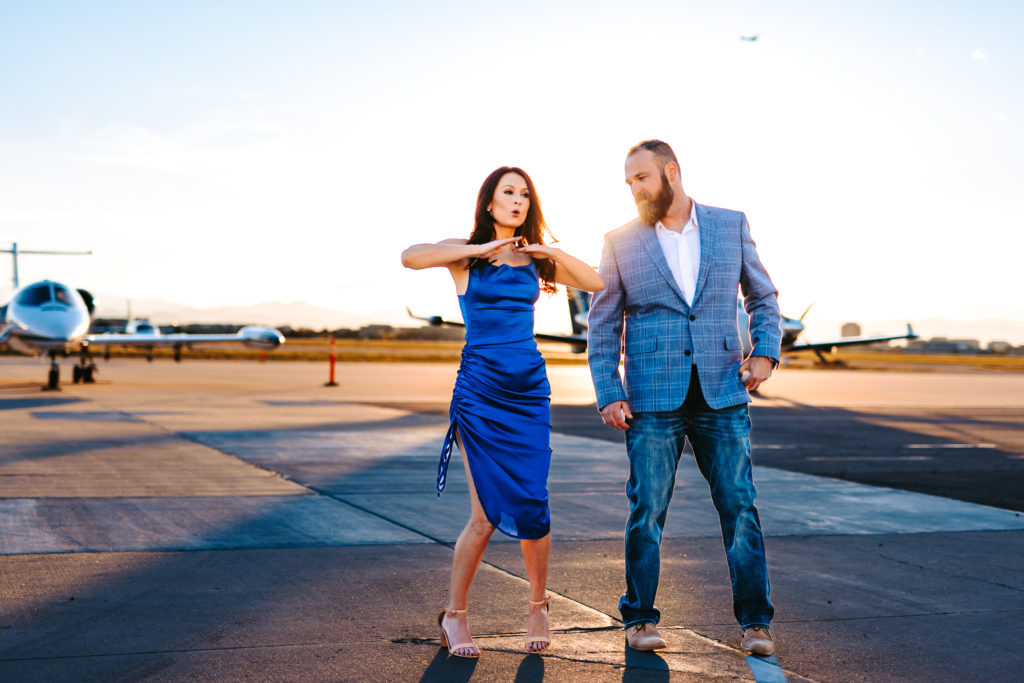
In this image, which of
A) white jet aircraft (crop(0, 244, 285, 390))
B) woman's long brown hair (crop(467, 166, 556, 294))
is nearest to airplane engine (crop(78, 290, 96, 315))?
white jet aircraft (crop(0, 244, 285, 390))

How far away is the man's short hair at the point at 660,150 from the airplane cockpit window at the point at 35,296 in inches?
895

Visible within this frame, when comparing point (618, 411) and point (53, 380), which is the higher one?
point (618, 411)

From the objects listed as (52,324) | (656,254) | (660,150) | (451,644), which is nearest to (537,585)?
(451,644)

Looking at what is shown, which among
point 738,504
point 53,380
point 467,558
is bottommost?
point 53,380

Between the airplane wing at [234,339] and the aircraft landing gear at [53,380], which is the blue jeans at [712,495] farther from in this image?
the airplane wing at [234,339]

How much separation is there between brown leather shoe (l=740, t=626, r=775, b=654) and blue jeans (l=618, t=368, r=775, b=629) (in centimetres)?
4

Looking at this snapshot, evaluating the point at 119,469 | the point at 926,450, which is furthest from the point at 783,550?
the point at 926,450

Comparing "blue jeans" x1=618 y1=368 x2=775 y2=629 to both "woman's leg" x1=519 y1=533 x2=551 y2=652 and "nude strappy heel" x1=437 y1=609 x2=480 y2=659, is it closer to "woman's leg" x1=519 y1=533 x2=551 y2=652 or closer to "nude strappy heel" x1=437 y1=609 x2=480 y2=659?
"woman's leg" x1=519 y1=533 x2=551 y2=652

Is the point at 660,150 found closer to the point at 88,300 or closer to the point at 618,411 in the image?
the point at 618,411

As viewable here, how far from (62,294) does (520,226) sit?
2299 cm

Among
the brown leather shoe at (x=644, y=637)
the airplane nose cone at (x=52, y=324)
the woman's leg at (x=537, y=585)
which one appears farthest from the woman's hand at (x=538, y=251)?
the airplane nose cone at (x=52, y=324)

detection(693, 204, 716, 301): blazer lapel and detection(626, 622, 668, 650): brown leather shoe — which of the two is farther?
detection(693, 204, 716, 301): blazer lapel

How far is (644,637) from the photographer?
374 centimetres

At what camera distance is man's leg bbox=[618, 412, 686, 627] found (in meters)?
3.83
